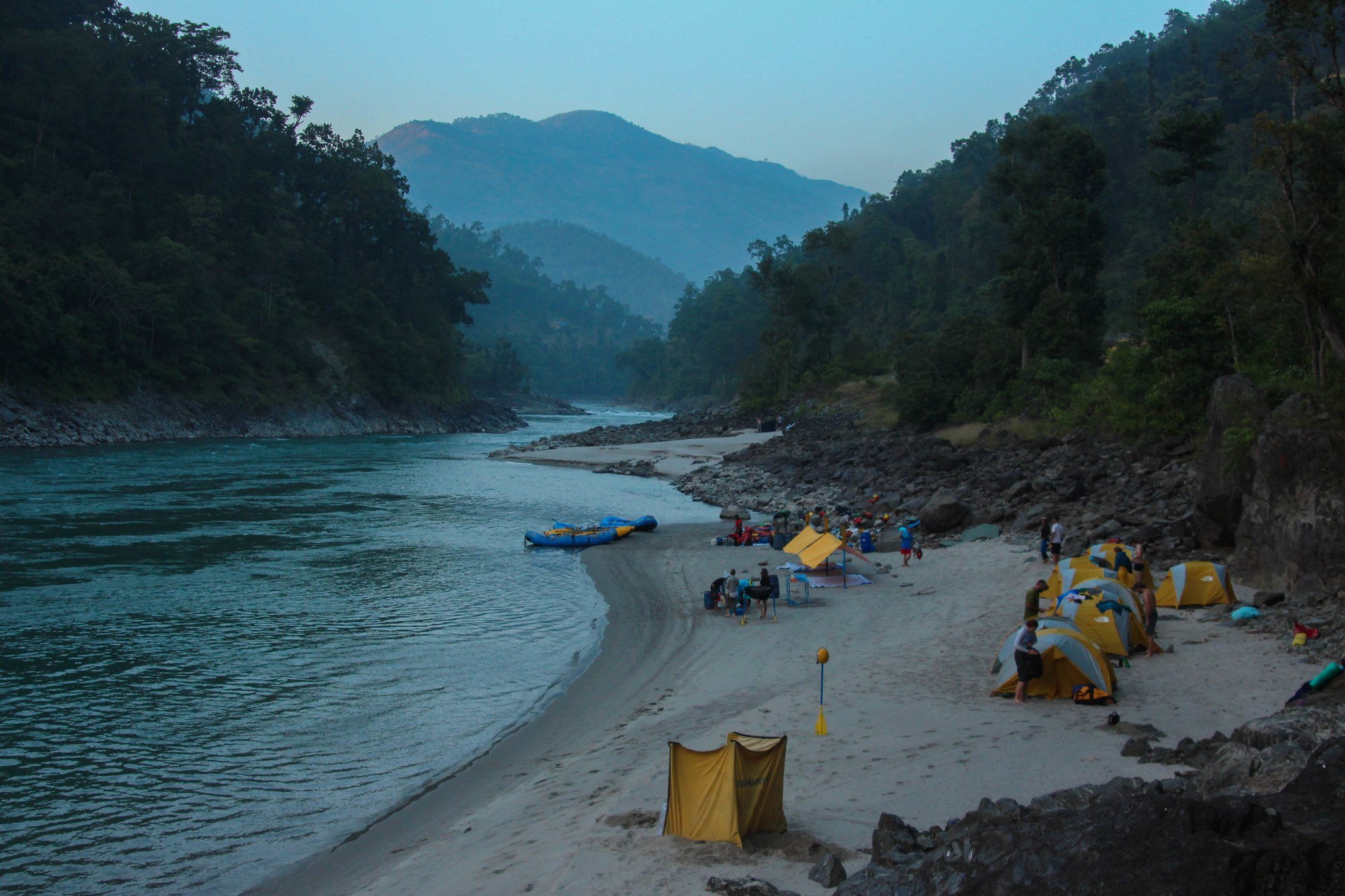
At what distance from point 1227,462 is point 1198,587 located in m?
4.00

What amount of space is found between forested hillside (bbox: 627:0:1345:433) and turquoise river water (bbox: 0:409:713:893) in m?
15.7

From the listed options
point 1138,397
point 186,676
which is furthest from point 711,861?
point 1138,397

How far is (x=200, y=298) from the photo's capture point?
7288 cm

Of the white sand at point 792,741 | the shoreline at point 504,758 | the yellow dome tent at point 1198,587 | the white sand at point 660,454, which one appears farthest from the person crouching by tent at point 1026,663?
the white sand at point 660,454

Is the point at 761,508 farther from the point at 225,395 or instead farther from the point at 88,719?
the point at 225,395

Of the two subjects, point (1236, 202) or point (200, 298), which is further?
point (200, 298)

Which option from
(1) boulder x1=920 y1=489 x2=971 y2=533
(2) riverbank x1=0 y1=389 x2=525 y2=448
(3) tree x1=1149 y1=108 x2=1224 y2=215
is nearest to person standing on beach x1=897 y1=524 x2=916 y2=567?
(1) boulder x1=920 y1=489 x2=971 y2=533

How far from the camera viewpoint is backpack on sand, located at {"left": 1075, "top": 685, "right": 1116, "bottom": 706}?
38.7 feet

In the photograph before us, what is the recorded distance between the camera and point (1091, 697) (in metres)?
11.8

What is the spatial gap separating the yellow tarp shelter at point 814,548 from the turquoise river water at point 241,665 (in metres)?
5.01

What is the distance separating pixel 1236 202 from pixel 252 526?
53511 millimetres

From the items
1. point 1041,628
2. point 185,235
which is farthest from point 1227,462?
point 185,235

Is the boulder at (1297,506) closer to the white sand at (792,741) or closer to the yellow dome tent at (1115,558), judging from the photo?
the white sand at (792,741)

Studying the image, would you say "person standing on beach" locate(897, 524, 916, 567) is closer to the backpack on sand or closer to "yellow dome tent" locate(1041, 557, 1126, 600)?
"yellow dome tent" locate(1041, 557, 1126, 600)
